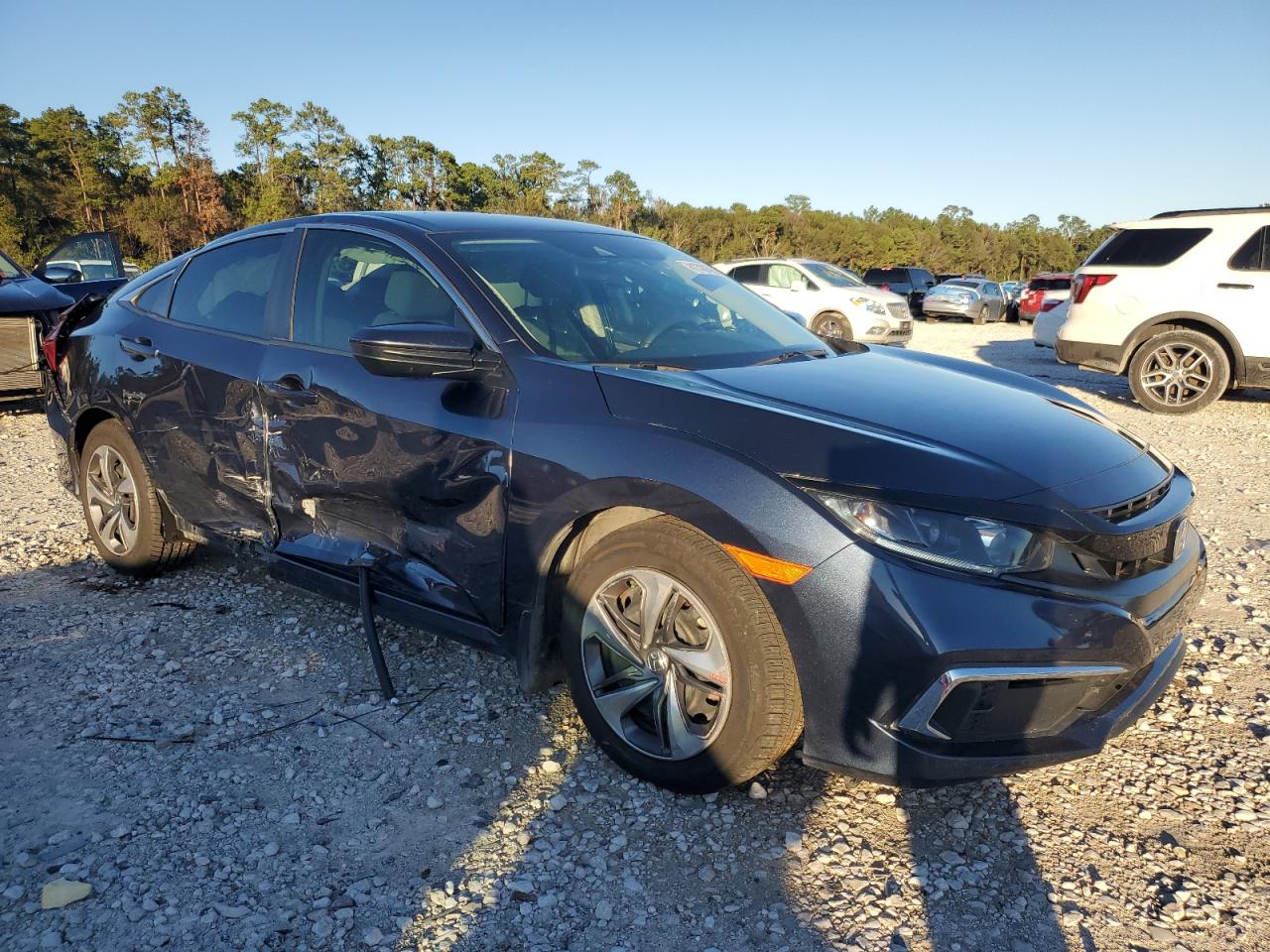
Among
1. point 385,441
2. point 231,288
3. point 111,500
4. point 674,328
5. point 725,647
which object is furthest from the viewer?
point 111,500

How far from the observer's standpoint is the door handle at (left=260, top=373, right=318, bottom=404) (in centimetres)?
317

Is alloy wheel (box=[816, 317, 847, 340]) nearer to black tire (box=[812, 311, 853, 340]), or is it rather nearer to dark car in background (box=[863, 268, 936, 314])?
black tire (box=[812, 311, 853, 340])

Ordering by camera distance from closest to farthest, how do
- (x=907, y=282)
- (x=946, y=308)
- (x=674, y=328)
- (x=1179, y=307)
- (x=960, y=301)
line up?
(x=674, y=328) < (x=1179, y=307) < (x=960, y=301) < (x=946, y=308) < (x=907, y=282)

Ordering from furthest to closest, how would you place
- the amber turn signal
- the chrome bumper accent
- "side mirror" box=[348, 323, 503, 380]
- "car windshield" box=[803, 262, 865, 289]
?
"car windshield" box=[803, 262, 865, 289]
"side mirror" box=[348, 323, 503, 380]
the amber turn signal
the chrome bumper accent

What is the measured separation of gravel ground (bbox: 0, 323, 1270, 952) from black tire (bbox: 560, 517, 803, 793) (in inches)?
5.8

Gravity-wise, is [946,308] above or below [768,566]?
below

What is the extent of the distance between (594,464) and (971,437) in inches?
40.1

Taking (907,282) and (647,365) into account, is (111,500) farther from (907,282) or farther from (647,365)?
(907,282)

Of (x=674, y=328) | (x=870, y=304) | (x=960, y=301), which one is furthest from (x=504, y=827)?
(x=960, y=301)

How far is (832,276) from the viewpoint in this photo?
15742 mm

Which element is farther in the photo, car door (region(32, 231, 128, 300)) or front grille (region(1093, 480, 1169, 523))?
car door (region(32, 231, 128, 300))

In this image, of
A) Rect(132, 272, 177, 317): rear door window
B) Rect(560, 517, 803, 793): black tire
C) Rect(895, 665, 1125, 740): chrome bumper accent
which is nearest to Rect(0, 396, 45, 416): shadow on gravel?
Rect(132, 272, 177, 317): rear door window

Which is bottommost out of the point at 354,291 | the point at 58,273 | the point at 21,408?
the point at 21,408

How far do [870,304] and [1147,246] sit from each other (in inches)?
230
